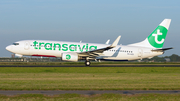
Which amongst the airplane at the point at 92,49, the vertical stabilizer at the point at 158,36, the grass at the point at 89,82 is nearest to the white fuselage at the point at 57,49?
the airplane at the point at 92,49

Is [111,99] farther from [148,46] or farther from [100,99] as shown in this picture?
[148,46]

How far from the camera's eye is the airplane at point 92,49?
41000 mm

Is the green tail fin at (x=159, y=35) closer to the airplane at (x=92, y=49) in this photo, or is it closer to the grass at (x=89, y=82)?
the airplane at (x=92, y=49)

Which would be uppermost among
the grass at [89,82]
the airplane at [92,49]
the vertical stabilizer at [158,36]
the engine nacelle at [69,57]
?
the vertical stabilizer at [158,36]

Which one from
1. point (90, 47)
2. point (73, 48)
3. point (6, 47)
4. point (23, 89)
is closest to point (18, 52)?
point (6, 47)

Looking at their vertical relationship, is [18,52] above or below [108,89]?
above

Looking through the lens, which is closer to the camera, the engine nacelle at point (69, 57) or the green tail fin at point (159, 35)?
the engine nacelle at point (69, 57)

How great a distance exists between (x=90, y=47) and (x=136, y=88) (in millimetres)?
27557

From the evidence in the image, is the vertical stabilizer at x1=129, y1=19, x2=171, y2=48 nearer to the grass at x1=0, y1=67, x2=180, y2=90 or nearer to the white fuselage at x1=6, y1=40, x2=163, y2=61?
the white fuselage at x1=6, y1=40, x2=163, y2=61

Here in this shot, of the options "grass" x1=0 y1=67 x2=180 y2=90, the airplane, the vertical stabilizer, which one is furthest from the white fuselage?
"grass" x1=0 y1=67 x2=180 y2=90

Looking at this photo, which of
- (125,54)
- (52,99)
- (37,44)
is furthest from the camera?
(125,54)

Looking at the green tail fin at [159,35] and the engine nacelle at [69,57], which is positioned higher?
the green tail fin at [159,35]

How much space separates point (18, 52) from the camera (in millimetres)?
41906

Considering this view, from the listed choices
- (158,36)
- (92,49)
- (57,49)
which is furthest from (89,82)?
(158,36)
